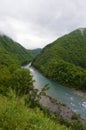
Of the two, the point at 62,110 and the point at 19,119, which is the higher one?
the point at 19,119

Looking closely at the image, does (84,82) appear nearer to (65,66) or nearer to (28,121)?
(65,66)

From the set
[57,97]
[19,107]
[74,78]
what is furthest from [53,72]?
[19,107]

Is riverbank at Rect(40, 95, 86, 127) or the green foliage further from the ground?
the green foliage

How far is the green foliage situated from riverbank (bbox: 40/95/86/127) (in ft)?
188

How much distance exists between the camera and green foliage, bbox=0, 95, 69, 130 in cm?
736

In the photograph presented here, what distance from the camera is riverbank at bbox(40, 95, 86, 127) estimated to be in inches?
2696

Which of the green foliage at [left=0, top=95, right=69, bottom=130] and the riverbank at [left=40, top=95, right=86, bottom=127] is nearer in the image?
the green foliage at [left=0, top=95, right=69, bottom=130]

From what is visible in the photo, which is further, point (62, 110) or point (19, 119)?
point (62, 110)

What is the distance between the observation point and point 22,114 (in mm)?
8062

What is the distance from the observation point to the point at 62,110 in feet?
254

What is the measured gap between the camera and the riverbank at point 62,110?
68.5 m

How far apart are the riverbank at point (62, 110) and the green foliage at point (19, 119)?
57.4 meters

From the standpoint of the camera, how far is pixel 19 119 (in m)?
7.68

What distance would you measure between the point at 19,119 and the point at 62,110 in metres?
70.9
